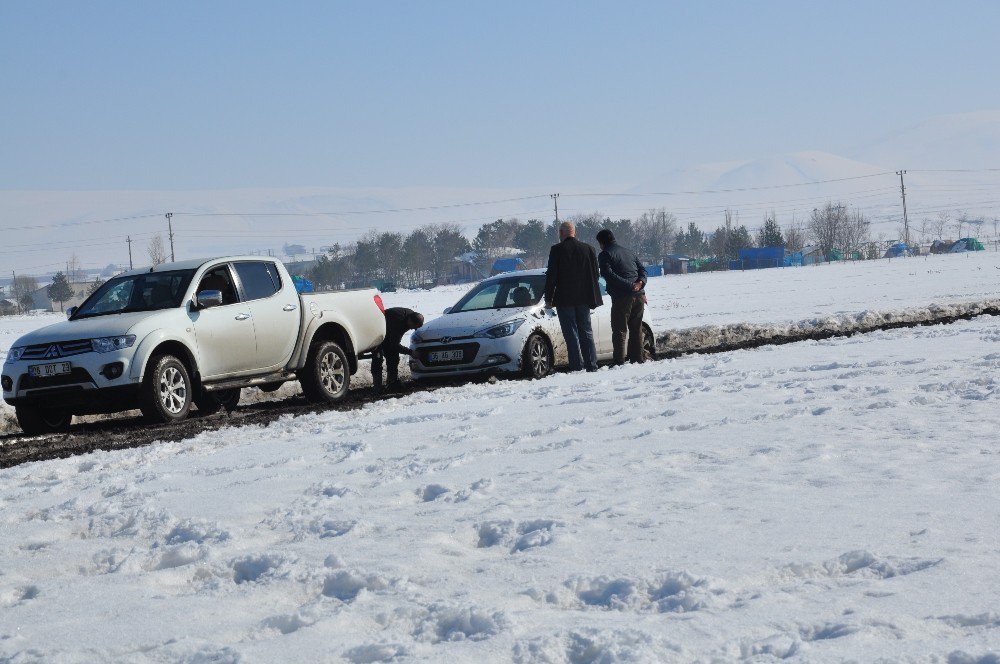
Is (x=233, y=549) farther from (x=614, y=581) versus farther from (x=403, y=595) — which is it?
(x=614, y=581)

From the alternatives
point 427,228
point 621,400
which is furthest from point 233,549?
point 427,228

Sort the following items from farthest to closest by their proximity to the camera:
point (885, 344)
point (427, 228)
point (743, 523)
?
1. point (427, 228)
2. point (885, 344)
3. point (743, 523)

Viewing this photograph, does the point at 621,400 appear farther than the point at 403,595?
Yes

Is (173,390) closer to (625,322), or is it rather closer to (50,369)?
(50,369)

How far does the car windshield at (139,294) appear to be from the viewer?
43.5 ft

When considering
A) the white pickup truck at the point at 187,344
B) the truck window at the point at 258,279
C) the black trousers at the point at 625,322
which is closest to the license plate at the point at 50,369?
the white pickup truck at the point at 187,344

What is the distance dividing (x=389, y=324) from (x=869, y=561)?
37.3 feet

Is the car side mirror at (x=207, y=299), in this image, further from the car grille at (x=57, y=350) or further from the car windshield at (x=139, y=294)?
the car grille at (x=57, y=350)

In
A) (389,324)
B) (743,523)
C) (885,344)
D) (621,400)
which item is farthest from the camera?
(389,324)

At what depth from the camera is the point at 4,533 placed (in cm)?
670

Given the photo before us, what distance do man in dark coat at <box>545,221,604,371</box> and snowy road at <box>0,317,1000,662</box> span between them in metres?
4.92

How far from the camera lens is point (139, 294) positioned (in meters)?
13.5

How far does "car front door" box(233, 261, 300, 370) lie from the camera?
45.5ft

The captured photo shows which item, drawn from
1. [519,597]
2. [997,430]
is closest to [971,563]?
[519,597]
